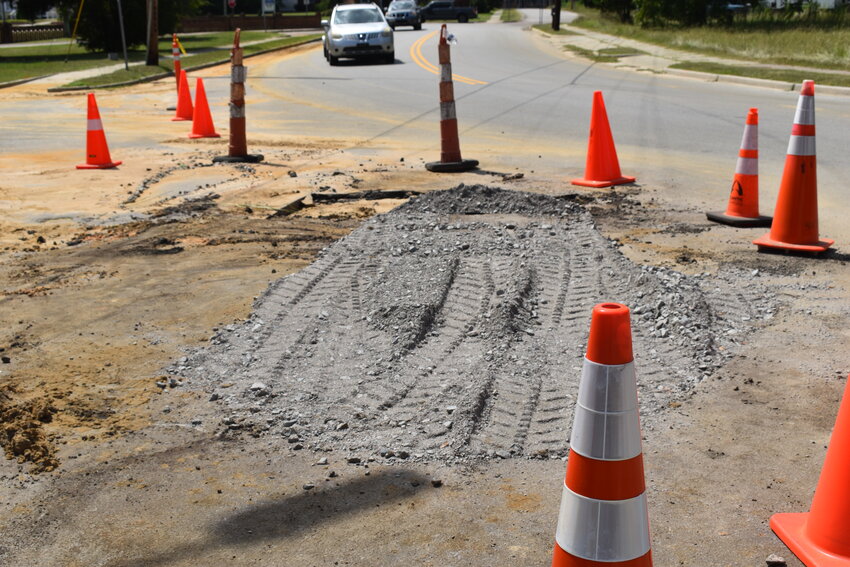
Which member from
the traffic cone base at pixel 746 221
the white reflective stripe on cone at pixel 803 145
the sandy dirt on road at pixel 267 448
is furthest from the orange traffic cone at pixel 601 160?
the white reflective stripe on cone at pixel 803 145

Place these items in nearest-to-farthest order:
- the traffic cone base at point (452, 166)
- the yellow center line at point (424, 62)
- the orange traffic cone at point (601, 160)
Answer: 1. the orange traffic cone at point (601, 160)
2. the traffic cone base at point (452, 166)
3. the yellow center line at point (424, 62)

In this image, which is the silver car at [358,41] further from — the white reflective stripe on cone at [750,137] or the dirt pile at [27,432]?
the dirt pile at [27,432]

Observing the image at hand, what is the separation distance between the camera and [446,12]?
66062 mm

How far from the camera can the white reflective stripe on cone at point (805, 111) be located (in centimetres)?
612

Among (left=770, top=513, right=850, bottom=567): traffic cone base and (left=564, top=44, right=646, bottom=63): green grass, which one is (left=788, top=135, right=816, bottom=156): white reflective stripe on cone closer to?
(left=770, top=513, right=850, bottom=567): traffic cone base

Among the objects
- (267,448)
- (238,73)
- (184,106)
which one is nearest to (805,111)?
(267,448)

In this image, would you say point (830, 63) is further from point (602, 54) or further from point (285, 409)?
point (285, 409)

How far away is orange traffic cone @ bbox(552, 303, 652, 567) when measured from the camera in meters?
2.45

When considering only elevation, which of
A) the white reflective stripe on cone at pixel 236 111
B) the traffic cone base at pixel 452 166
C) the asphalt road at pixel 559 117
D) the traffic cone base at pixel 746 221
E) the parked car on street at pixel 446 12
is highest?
the parked car on street at pixel 446 12

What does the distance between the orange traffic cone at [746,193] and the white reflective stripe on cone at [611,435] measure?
533 cm

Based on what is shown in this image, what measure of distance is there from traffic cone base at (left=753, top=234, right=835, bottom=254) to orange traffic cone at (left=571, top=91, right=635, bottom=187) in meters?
2.66

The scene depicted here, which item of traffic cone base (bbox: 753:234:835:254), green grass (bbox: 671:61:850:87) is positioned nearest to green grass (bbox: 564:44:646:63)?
A: green grass (bbox: 671:61:850:87)

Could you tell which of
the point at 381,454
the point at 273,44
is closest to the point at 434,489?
the point at 381,454

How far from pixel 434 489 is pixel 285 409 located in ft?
3.14
